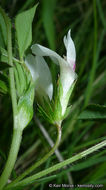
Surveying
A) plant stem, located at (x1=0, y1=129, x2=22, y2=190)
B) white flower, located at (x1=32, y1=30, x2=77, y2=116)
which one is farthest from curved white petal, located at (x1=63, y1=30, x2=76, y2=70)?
plant stem, located at (x1=0, y1=129, x2=22, y2=190)

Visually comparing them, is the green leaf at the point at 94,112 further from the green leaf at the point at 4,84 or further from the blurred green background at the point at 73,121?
the green leaf at the point at 4,84

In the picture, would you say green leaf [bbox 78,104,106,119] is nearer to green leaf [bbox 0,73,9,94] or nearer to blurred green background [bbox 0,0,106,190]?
blurred green background [bbox 0,0,106,190]

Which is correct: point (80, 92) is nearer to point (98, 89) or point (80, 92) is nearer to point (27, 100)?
point (98, 89)

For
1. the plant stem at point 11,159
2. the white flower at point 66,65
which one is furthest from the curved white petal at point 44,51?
the plant stem at point 11,159

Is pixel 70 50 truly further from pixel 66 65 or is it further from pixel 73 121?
pixel 73 121

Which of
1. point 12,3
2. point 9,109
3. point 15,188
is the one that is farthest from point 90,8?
point 15,188
